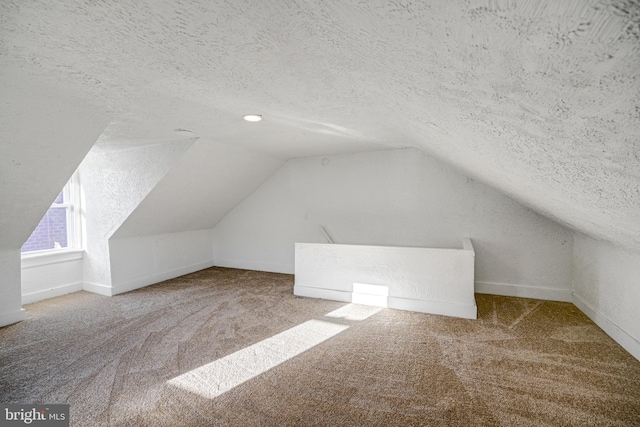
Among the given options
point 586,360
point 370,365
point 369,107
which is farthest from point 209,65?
point 586,360

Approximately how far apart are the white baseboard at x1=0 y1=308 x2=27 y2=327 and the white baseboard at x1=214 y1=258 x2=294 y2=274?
9.36ft

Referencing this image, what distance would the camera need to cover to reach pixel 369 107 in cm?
222

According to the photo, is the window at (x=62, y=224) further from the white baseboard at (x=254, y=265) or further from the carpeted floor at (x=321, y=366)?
the white baseboard at (x=254, y=265)

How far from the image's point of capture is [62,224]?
4.33m

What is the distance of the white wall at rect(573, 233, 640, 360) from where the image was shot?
242cm

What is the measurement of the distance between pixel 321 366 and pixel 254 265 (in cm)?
347

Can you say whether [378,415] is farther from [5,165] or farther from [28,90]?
[5,165]

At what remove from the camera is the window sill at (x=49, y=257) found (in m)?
3.77

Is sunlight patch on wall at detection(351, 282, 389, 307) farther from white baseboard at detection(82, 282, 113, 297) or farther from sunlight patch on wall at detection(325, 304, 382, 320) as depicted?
white baseboard at detection(82, 282, 113, 297)

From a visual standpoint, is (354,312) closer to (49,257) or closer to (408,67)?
(408,67)

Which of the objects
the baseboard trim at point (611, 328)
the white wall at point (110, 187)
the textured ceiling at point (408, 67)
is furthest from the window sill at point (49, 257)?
the baseboard trim at point (611, 328)

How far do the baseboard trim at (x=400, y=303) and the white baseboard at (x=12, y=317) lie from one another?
9.98 feet

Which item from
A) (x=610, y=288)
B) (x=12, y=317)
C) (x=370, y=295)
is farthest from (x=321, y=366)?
(x=12, y=317)

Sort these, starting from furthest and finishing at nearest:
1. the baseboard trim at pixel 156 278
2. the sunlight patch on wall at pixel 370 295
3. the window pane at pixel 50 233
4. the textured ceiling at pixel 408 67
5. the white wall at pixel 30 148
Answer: the baseboard trim at pixel 156 278
the window pane at pixel 50 233
the sunlight patch on wall at pixel 370 295
the white wall at pixel 30 148
the textured ceiling at pixel 408 67
